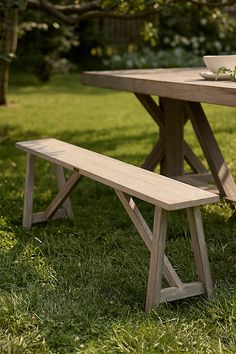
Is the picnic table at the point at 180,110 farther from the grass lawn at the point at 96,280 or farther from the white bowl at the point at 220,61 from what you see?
the grass lawn at the point at 96,280

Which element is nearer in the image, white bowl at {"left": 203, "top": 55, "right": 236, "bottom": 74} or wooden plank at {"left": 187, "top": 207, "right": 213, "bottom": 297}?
wooden plank at {"left": 187, "top": 207, "right": 213, "bottom": 297}

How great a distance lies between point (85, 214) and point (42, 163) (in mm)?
1836

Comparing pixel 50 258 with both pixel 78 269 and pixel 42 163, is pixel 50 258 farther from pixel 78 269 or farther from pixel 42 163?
pixel 42 163

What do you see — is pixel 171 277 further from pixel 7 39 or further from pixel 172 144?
pixel 7 39

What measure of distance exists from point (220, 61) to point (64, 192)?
1239mm

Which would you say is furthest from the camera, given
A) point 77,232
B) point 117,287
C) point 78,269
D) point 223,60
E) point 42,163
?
point 42,163

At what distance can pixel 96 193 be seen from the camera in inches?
219

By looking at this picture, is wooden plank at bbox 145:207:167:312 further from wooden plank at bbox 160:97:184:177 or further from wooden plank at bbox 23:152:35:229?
wooden plank at bbox 160:97:184:177

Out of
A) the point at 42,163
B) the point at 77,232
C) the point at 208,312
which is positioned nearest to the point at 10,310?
the point at 208,312

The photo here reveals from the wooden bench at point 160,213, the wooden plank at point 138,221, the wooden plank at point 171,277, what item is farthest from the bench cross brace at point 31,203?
the wooden plank at point 171,277

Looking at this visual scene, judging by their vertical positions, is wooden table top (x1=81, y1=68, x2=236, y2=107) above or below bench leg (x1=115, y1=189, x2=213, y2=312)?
above

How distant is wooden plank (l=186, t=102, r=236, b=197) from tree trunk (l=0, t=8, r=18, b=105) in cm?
173

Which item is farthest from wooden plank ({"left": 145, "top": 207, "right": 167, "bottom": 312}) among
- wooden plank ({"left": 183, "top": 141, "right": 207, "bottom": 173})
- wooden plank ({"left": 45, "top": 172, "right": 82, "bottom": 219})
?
wooden plank ({"left": 183, "top": 141, "right": 207, "bottom": 173})

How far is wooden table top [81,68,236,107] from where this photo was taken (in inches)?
141
